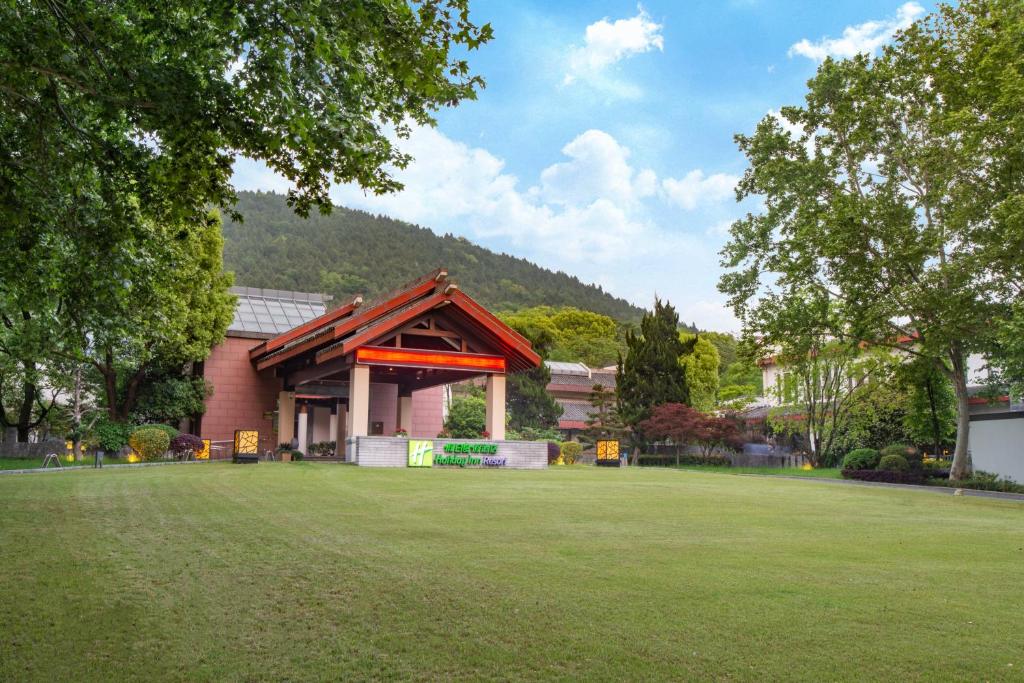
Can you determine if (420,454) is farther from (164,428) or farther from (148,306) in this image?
(148,306)

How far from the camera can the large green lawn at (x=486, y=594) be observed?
193 inches

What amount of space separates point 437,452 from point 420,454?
2.10 ft

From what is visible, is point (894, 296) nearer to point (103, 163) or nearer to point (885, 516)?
point (885, 516)

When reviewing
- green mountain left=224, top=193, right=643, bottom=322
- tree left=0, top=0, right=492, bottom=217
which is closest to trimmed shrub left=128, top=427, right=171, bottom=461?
tree left=0, top=0, right=492, bottom=217

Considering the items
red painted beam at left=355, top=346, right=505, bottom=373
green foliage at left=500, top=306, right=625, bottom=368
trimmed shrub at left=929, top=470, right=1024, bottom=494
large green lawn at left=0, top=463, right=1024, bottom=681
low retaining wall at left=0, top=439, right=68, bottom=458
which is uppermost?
green foliage at left=500, top=306, right=625, bottom=368

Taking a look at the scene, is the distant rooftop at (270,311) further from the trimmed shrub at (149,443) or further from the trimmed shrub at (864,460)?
the trimmed shrub at (864,460)

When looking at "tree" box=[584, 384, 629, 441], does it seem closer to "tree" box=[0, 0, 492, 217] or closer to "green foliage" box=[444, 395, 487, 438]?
"green foliage" box=[444, 395, 487, 438]

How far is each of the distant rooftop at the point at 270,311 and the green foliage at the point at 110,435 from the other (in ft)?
20.9


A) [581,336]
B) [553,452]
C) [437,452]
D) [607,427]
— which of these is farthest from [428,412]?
[581,336]

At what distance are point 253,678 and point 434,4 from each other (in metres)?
5.87

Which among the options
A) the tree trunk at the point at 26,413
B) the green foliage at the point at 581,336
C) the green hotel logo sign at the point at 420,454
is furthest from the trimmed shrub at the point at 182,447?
the green foliage at the point at 581,336

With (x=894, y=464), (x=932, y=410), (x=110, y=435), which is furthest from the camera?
(x=932, y=410)

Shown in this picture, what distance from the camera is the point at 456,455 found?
85.3ft

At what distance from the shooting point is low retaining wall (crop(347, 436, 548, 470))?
24.8 m
